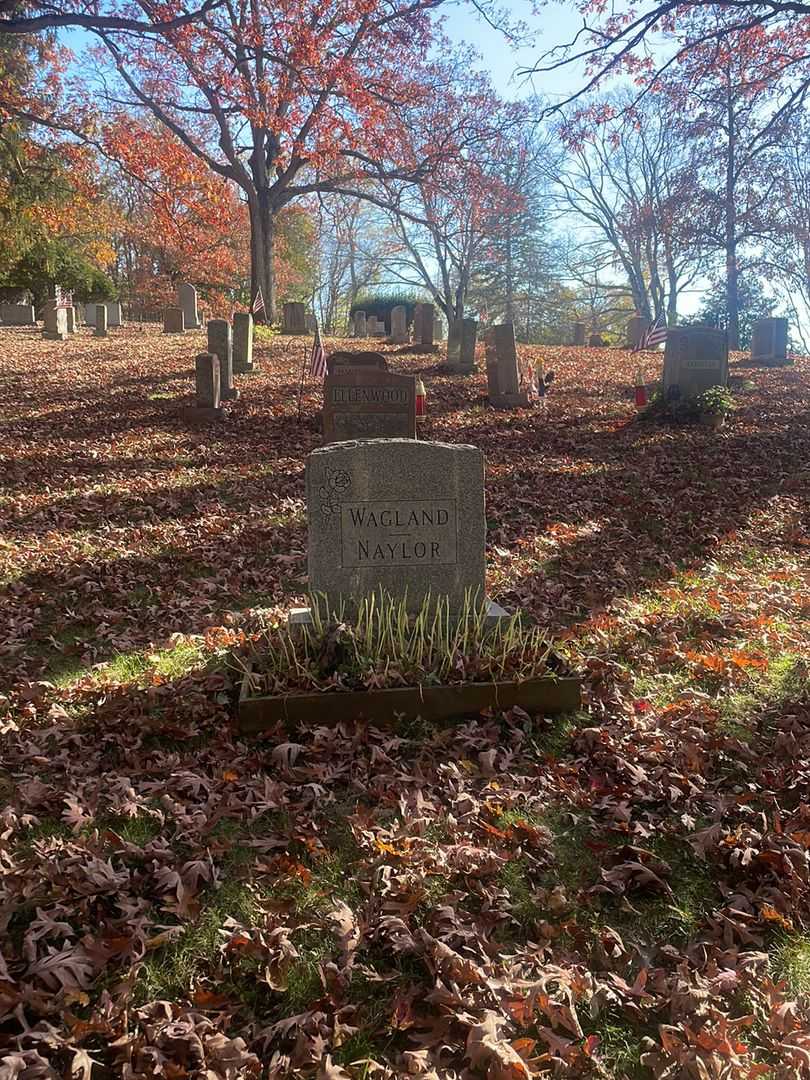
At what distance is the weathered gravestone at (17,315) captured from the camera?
32156 mm

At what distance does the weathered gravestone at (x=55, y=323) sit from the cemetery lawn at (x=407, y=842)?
20.5m

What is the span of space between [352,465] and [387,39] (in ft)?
72.1

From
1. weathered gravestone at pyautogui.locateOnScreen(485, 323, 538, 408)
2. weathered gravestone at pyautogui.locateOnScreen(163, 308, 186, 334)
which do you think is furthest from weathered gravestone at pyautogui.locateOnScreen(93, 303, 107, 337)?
weathered gravestone at pyautogui.locateOnScreen(485, 323, 538, 408)

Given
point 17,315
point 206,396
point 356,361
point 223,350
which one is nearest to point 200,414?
point 206,396

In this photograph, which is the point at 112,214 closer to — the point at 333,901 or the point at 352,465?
the point at 352,465

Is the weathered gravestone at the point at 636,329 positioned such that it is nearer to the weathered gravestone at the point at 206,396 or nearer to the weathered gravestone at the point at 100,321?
the weathered gravestone at the point at 100,321

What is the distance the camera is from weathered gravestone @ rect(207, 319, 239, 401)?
51.9ft

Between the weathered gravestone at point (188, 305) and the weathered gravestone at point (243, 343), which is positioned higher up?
the weathered gravestone at point (188, 305)

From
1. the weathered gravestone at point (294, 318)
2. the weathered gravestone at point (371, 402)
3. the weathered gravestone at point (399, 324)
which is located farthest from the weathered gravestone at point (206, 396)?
the weathered gravestone at point (399, 324)

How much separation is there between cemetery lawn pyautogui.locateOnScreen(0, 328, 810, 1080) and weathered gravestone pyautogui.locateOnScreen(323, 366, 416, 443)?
3610mm

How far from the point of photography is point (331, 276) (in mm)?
60344

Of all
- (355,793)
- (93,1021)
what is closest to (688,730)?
(355,793)

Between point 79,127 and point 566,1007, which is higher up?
point 79,127

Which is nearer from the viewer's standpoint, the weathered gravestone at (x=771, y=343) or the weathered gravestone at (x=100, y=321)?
the weathered gravestone at (x=771, y=343)
